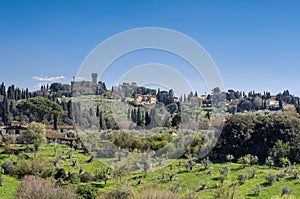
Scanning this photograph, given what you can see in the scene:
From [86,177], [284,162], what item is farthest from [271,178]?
[86,177]

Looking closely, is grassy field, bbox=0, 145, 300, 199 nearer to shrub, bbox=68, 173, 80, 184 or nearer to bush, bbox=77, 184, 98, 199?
shrub, bbox=68, 173, 80, 184

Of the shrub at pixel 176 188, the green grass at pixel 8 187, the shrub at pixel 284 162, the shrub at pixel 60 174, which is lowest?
the green grass at pixel 8 187

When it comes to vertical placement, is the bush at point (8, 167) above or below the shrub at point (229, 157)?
below

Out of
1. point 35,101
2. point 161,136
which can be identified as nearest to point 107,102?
point 35,101

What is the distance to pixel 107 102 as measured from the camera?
45.1m

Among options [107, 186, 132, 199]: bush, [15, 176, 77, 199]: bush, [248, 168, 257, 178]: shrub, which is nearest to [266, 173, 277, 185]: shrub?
[248, 168, 257, 178]: shrub

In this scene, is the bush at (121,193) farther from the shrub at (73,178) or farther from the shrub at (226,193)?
the shrub at (226,193)

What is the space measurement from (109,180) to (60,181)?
313cm

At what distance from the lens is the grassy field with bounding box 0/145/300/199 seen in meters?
18.2

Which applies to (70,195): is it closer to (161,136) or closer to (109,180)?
(109,180)

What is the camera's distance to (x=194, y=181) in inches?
811

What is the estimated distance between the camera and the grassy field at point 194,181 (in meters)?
18.2

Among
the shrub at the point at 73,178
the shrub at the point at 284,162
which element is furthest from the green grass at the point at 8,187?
the shrub at the point at 284,162

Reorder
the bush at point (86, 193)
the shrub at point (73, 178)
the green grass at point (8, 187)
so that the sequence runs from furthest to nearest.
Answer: the shrub at point (73, 178) → the green grass at point (8, 187) → the bush at point (86, 193)
